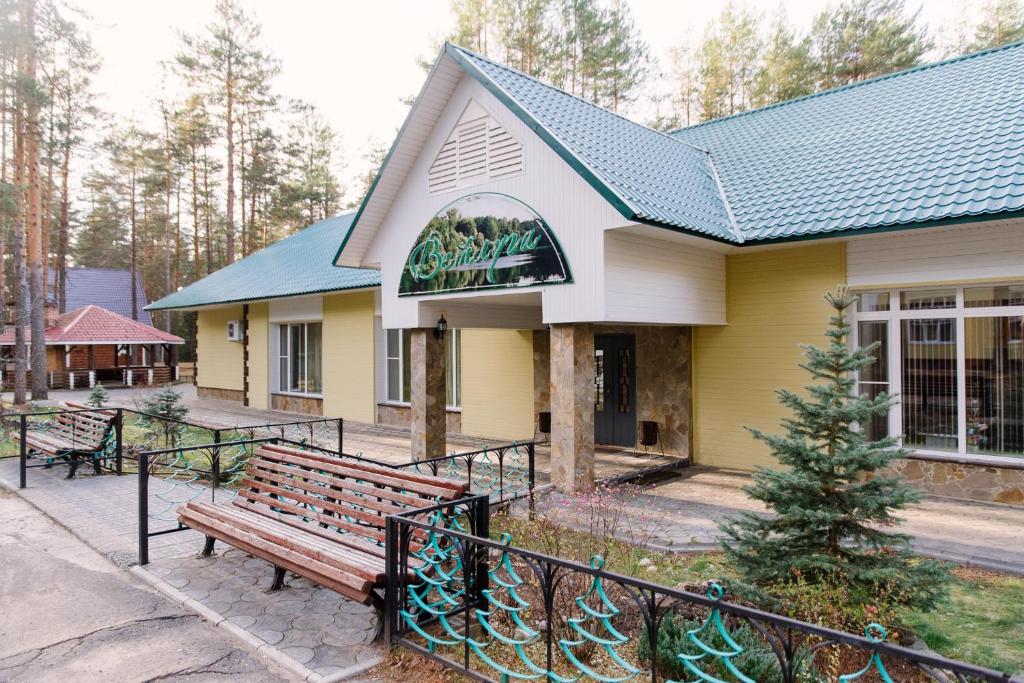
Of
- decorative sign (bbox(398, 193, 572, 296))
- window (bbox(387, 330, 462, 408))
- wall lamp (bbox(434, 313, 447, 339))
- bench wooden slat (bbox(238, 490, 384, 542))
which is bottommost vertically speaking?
bench wooden slat (bbox(238, 490, 384, 542))

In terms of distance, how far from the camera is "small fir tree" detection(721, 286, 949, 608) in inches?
164

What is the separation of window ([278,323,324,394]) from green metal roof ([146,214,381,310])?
140 cm

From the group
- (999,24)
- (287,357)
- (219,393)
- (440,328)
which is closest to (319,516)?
(440,328)

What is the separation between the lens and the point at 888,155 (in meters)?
9.14

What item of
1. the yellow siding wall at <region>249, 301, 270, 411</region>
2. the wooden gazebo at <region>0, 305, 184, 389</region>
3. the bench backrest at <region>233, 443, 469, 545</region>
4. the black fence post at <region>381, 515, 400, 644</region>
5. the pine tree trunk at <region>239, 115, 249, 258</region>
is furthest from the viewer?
the pine tree trunk at <region>239, 115, 249, 258</region>

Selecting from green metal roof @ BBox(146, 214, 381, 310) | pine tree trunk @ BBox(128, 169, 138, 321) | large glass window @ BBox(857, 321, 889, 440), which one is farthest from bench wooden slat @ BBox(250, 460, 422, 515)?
pine tree trunk @ BBox(128, 169, 138, 321)

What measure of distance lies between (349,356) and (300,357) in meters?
3.11

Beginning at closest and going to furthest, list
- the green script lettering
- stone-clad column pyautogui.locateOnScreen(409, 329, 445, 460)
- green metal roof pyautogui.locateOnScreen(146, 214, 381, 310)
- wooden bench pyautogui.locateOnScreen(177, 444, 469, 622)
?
wooden bench pyautogui.locateOnScreen(177, 444, 469, 622) < the green script lettering < stone-clad column pyautogui.locateOnScreen(409, 329, 445, 460) < green metal roof pyautogui.locateOnScreen(146, 214, 381, 310)

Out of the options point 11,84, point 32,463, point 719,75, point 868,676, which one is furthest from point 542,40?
point 868,676

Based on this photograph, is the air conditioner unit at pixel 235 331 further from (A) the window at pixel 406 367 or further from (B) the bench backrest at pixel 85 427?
(B) the bench backrest at pixel 85 427

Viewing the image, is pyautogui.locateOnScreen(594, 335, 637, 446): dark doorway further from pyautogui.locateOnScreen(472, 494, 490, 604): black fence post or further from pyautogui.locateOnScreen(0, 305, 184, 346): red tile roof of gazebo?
pyautogui.locateOnScreen(0, 305, 184, 346): red tile roof of gazebo

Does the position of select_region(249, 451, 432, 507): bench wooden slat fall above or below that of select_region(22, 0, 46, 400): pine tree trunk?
below

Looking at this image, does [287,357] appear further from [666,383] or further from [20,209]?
[666,383]

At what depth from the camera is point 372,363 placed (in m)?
15.8
